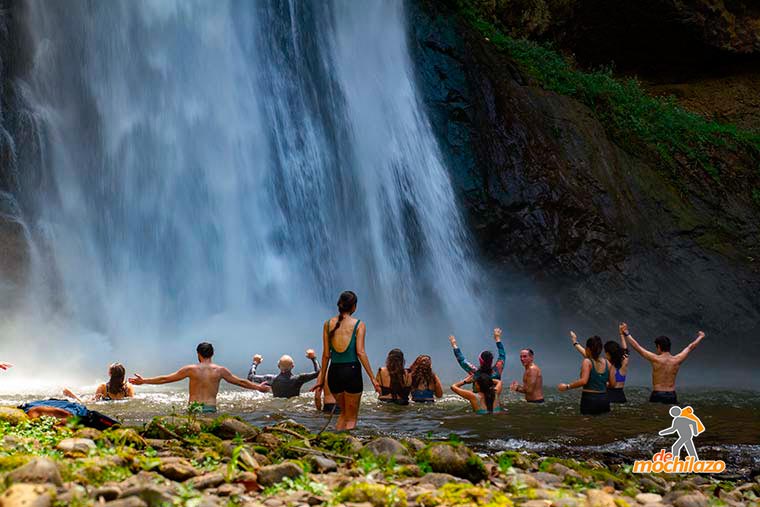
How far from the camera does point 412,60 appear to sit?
21.0 metres

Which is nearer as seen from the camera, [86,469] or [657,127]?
[86,469]

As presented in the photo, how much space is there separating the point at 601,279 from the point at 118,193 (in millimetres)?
13799

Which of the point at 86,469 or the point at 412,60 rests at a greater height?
the point at 412,60

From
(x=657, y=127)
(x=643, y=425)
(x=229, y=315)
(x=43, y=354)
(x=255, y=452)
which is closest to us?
(x=255, y=452)

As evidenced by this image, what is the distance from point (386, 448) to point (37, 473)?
2493mm

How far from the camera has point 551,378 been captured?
15.0 m

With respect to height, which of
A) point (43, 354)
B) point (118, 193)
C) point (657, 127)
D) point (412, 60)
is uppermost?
point (412, 60)

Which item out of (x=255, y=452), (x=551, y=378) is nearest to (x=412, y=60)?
(x=551, y=378)

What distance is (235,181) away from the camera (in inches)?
761

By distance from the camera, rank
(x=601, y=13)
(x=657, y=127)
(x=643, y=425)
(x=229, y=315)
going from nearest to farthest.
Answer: (x=643, y=425)
(x=229, y=315)
(x=657, y=127)
(x=601, y=13)

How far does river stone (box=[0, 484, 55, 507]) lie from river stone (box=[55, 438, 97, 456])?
3.68 ft

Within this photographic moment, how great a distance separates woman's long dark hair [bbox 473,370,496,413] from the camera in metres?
9.33

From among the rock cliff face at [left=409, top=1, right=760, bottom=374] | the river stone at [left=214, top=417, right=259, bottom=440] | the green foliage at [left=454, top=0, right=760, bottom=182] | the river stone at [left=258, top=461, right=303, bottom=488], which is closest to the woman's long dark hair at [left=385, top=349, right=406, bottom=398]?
the river stone at [left=214, top=417, right=259, bottom=440]

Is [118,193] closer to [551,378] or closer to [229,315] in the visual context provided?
[229,315]
